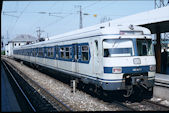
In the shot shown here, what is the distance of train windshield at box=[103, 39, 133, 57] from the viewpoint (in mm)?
7782

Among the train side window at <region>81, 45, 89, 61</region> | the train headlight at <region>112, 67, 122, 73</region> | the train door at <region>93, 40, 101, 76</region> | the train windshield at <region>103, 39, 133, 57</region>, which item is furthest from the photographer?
the train side window at <region>81, 45, 89, 61</region>

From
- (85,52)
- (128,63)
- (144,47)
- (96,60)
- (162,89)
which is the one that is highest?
(144,47)

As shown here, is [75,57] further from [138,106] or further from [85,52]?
[138,106]

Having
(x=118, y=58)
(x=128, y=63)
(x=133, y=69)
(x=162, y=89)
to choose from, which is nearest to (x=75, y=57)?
(x=118, y=58)

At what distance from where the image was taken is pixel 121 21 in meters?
13.9

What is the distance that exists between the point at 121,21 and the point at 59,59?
5.08 m

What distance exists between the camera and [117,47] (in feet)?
25.8

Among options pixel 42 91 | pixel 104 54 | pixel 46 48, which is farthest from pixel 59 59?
pixel 104 54

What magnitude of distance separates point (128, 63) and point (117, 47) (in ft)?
2.50

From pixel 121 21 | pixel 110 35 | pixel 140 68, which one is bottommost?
pixel 140 68

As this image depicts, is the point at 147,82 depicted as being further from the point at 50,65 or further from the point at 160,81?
the point at 50,65

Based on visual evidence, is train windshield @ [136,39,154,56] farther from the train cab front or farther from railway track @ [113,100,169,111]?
railway track @ [113,100,169,111]

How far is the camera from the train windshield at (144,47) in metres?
8.28

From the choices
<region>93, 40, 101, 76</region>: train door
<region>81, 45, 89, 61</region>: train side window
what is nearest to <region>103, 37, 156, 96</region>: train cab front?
<region>93, 40, 101, 76</region>: train door
